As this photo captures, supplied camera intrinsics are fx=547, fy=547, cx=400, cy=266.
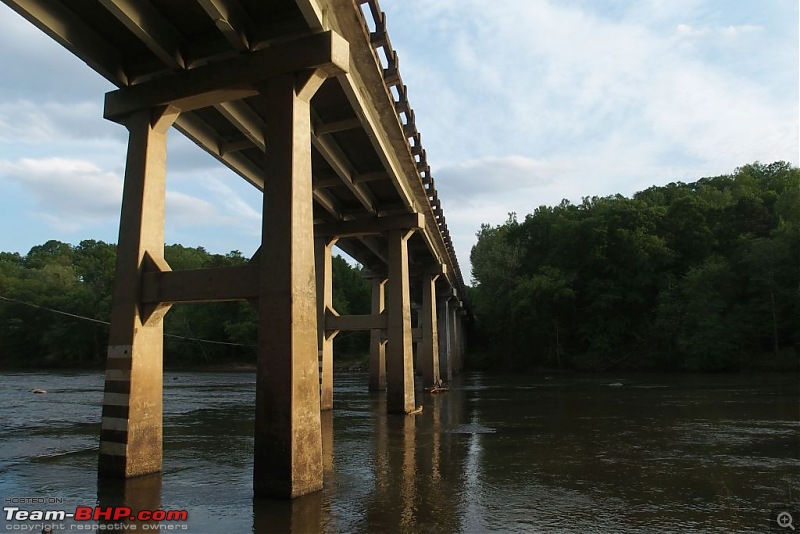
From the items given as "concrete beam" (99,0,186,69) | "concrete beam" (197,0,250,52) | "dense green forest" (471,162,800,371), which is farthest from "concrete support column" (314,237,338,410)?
"dense green forest" (471,162,800,371)

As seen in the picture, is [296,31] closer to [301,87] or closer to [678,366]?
[301,87]

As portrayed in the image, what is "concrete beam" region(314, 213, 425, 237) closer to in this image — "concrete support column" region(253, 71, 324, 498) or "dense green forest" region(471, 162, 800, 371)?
"concrete support column" region(253, 71, 324, 498)

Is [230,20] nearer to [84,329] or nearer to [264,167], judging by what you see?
[264,167]

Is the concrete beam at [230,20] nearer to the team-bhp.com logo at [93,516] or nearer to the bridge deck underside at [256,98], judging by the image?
the bridge deck underside at [256,98]

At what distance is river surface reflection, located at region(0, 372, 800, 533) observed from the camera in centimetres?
709

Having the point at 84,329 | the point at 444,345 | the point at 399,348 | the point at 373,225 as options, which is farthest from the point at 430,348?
the point at 84,329

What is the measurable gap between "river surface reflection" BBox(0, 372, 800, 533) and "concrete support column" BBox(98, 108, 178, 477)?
0.60 metres

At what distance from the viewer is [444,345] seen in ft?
153

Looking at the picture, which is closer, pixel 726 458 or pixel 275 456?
pixel 275 456

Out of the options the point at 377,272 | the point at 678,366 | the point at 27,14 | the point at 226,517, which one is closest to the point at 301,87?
the point at 27,14

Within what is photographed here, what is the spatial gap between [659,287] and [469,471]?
168 ft

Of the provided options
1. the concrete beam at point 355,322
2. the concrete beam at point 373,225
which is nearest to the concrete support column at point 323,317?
the concrete beam at point 355,322

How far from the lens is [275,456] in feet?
26.2

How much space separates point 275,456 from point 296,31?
694 cm
